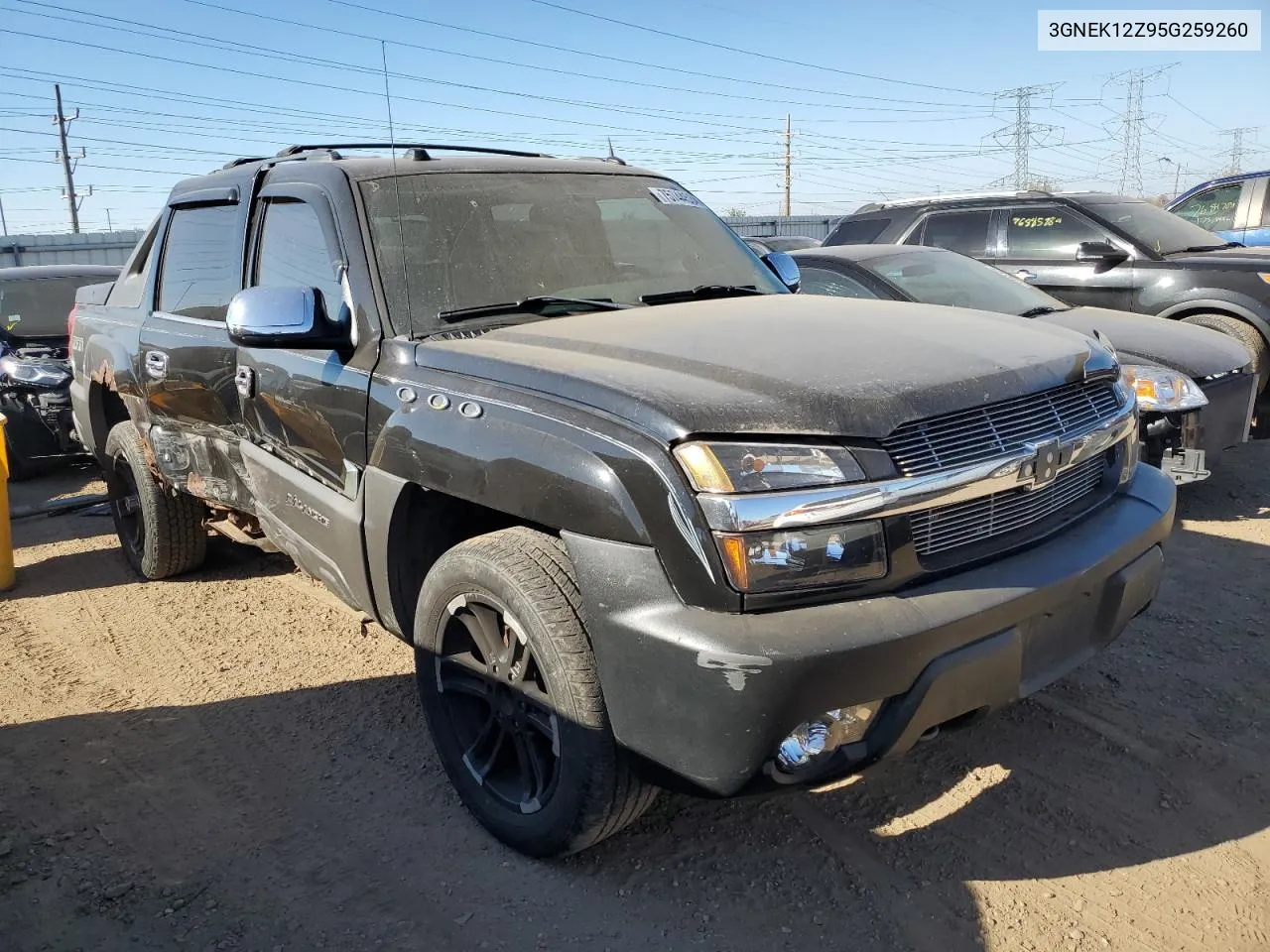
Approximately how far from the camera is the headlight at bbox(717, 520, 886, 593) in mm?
2131

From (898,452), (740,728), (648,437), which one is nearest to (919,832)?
(740,728)

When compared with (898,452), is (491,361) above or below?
above

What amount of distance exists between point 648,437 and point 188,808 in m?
2.03

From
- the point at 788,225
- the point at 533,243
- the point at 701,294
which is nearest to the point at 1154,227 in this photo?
the point at 701,294

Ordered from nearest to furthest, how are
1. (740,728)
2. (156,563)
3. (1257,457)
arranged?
(740,728), (156,563), (1257,457)

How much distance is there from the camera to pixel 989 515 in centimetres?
244

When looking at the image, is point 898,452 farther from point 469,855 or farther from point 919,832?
point 469,855

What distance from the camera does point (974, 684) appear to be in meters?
2.26

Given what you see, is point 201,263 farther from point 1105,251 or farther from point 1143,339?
point 1105,251

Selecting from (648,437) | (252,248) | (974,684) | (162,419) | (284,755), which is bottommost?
(284,755)

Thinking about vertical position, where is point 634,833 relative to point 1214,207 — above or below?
below

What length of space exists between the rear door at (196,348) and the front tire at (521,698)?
1.64m

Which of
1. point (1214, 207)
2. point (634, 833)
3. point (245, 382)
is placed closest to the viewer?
point (634, 833)

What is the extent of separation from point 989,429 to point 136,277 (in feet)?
14.3
